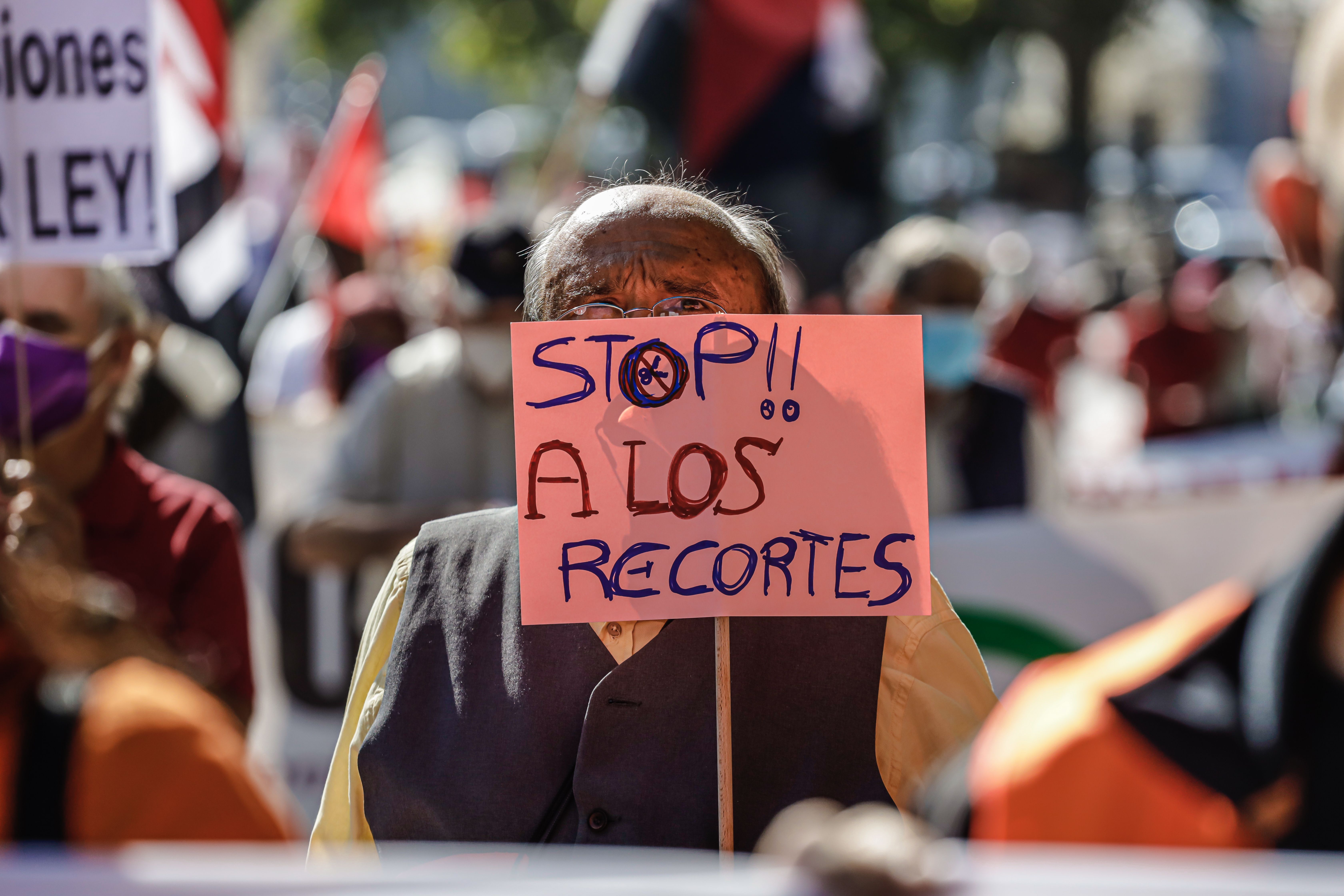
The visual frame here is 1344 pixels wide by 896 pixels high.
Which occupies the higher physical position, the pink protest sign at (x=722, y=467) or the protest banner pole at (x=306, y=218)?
the protest banner pole at (x=306, y=218)

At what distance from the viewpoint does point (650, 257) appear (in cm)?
173

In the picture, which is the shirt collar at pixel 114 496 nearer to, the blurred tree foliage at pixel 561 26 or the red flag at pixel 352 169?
the red flag at pixel 352 169

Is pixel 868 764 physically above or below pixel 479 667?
below

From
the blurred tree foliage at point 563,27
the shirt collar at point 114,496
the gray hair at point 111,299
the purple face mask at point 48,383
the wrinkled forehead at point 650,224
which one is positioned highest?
the blurred tree foliage at point 563,27

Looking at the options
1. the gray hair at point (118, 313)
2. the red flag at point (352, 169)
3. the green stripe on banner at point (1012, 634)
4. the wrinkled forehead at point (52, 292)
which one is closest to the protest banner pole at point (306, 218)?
the red flag at point (352, 169)

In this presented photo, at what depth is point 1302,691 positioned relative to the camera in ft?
A: 3.10

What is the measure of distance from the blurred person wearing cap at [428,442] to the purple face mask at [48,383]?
1506 millimetres

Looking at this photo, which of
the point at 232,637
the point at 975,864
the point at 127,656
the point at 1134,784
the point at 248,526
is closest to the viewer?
the point at 975,864

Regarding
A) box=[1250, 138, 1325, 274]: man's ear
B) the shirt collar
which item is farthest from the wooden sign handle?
the shirt collar

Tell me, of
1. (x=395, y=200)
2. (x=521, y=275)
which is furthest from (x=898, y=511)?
(x=395, y=200)

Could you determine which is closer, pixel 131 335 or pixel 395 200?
pixel 131 335

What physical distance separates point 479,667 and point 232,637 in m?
1.23

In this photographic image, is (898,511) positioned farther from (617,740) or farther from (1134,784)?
(1134,784)

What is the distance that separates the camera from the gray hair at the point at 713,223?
5.97 feet
